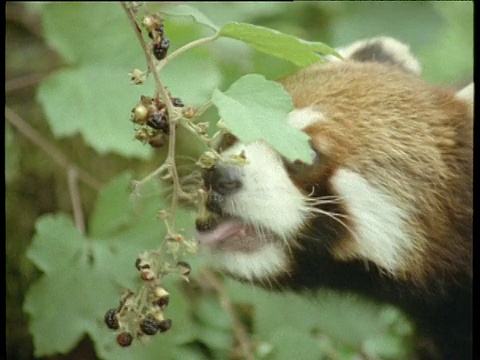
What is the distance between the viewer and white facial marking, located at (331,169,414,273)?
1317mm

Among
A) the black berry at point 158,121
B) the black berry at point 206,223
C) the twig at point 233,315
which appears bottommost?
the twig at point 233,315

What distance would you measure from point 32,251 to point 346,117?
1.97 ft

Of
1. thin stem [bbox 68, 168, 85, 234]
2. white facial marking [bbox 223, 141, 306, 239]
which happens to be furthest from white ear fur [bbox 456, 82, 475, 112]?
thin stem [bbox 68, 168, 85, 234]

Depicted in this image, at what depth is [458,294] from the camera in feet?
5.12

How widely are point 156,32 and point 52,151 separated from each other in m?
0.61

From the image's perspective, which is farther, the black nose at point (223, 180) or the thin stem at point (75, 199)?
the thin stem at point (75, 199)

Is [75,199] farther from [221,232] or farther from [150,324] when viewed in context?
[150,324]

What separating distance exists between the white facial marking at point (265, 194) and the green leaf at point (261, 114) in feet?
0.52

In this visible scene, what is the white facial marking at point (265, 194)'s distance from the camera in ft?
3.96

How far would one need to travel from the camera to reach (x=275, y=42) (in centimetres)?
108

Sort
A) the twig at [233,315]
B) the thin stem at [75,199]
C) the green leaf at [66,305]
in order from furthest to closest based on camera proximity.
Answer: the twig at [233,315] → the thin stem at [75,199] → the green leaf at [66,305]

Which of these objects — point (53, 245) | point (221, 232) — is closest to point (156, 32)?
point (221, 232)

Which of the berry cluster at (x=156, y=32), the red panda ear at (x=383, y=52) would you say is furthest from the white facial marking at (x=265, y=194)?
the red panda ear at (x=383, y=52)

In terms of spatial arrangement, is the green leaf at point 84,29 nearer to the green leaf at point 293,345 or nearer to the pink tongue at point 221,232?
the pink tongue at point 221,232
